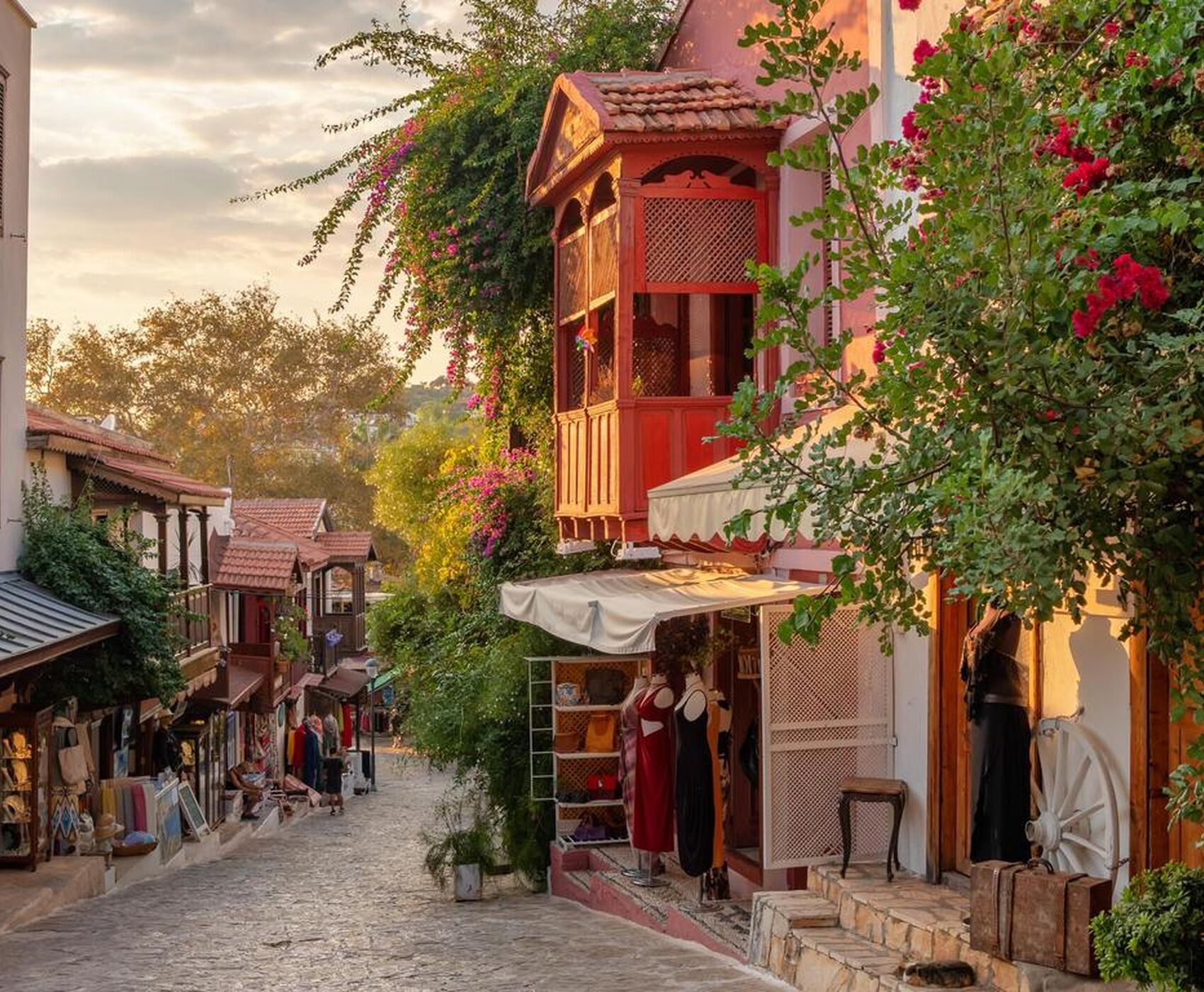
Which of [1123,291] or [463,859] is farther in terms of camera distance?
[463,859]

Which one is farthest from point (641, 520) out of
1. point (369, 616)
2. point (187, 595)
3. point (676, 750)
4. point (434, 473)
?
point (434, 473)

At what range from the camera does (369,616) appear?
3356cm

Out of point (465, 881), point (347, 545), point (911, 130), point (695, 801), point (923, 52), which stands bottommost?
point (465, 881)

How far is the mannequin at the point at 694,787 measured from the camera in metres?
11.7

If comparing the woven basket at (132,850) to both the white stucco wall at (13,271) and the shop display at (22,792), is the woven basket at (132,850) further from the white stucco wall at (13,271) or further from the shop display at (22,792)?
the white stucco wall at (13,271)

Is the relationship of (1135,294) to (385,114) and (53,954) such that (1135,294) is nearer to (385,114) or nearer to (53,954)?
(53,954)

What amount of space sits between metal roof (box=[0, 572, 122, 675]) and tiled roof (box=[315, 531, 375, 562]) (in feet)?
96.0

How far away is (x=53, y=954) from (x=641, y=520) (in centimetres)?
570

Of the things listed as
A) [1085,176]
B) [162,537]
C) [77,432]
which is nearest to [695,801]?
[1085,176]

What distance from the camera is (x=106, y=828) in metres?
18.0

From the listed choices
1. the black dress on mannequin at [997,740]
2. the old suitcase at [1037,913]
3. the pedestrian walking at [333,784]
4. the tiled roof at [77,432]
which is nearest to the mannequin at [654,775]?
the black dress on mannequin at [997,740]

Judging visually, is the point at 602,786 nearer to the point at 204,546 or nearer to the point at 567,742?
the point at 567,742

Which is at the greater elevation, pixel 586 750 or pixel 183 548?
pixel 183 548

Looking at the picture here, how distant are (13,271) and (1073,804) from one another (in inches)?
562
